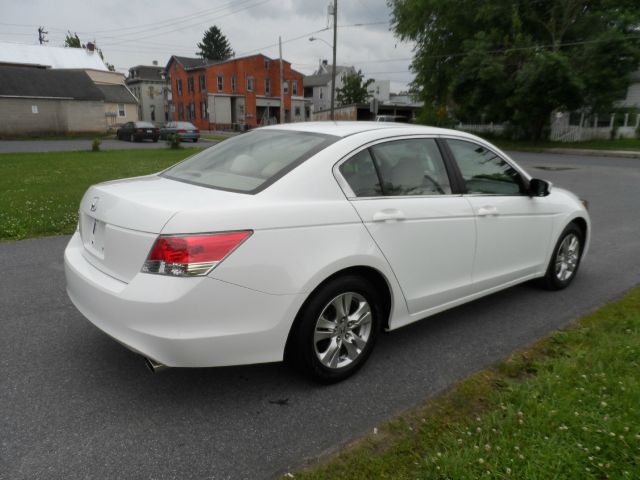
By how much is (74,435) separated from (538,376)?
2.75 metres

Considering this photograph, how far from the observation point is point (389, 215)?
325cm

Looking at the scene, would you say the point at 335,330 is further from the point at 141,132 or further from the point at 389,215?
the point at 141,132

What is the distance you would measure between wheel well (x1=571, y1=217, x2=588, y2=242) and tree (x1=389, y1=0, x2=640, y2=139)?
2299 centimetres

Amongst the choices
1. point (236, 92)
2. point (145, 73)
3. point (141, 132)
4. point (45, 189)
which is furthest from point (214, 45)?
point (45, 189)

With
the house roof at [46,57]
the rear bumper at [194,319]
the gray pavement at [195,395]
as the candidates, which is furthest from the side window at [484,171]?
the house roof at [46,57]

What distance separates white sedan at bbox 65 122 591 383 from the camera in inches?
102

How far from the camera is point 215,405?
296 centimetres

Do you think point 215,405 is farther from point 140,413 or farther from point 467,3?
point 467,3

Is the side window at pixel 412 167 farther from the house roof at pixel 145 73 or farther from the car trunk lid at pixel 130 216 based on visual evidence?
the house roof at pixel 145 73

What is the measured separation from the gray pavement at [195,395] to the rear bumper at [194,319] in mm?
403

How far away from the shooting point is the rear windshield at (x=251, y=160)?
3.10m

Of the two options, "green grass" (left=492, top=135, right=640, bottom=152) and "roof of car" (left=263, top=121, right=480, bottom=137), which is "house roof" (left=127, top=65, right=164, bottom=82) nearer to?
"green grass" (left=492, top=135, right=640, bottom=152)

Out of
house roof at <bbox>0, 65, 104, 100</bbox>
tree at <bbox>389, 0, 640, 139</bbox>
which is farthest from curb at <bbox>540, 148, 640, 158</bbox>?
house roof at <bbox>0, 65, 104, 100</bbox>

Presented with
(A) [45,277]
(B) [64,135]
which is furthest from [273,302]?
(B) [64,135]
